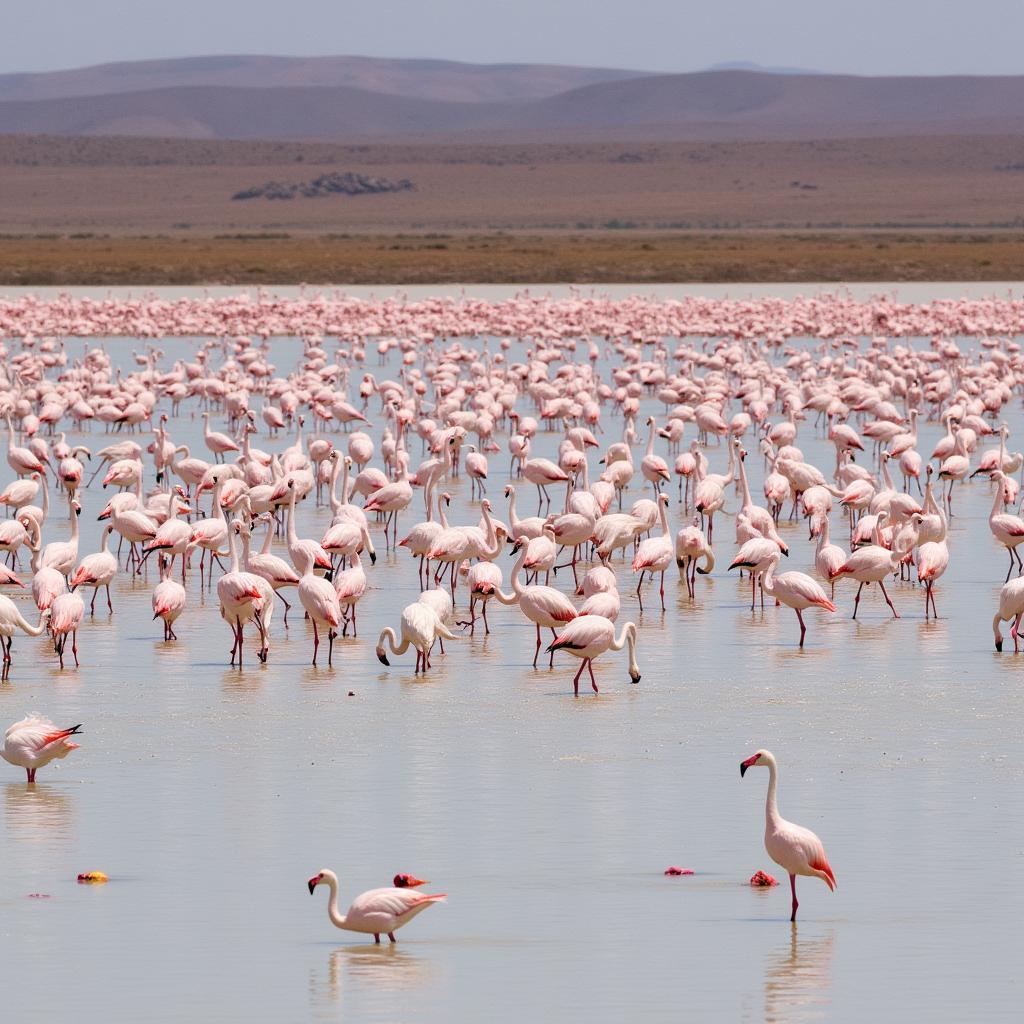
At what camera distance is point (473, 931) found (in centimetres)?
746

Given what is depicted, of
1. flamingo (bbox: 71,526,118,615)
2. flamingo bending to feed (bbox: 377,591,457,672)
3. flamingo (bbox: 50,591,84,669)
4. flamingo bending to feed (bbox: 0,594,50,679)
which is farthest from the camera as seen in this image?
flamingo (bbox: 71,526,118,615)

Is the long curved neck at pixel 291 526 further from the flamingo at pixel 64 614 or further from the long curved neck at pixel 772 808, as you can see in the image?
the long curved neck at pixel 772 808

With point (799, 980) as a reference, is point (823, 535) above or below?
above

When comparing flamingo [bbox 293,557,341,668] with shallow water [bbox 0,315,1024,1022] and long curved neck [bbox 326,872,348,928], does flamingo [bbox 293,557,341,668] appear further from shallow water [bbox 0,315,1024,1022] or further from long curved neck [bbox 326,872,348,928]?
long curved neck [bbox 326,872,348,928]

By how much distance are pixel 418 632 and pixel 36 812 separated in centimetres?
302

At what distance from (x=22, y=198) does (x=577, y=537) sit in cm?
12348

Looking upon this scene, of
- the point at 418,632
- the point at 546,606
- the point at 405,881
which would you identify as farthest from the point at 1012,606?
the point at 405,881

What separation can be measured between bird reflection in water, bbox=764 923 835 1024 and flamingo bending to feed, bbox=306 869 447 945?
1138 millimetres

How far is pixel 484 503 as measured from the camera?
14.0 metres

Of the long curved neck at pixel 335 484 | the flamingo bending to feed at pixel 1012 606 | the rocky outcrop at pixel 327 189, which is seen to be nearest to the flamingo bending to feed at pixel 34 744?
the flamingo bending to feed at pixel 1012 606

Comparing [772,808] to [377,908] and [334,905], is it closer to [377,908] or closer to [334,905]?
[377,908]

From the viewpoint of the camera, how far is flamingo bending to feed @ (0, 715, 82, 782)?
365 inches

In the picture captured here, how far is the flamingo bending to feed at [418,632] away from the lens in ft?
38.1

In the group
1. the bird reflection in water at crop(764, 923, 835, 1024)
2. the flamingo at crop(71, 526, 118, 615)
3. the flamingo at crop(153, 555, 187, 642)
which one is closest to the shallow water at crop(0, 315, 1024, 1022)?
the bird reflection in water at crop(764, 923, 835, 1024)
